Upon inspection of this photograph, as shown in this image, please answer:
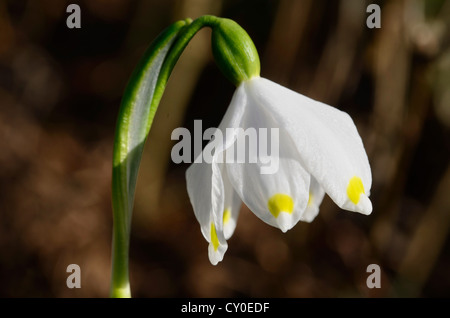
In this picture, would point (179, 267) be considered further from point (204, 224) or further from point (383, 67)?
point (204, 224)

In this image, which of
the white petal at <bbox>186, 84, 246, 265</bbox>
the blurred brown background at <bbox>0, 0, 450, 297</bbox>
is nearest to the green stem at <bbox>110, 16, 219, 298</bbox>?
the white petal at <bbox>186, 84, 246, 265</bbox>

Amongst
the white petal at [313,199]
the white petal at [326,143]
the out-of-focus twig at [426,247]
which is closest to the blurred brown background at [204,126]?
the out-of-focus twig at [426,247]

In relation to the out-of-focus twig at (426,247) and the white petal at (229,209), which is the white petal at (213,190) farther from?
the out-of-focus twig at (426,247)

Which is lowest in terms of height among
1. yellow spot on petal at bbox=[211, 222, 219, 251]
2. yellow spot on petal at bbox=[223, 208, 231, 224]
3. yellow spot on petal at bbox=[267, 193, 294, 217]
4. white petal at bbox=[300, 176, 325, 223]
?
yellow spot on petal at bbox=[211, 222, 219, 251]

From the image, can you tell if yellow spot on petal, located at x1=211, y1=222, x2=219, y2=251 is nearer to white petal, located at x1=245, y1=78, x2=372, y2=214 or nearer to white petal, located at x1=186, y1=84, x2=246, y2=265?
white petal, located at x1=186, y1=84, x2=246, y2=265

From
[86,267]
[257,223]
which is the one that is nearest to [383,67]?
[257,223]

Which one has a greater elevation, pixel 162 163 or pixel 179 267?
pixel 162 163

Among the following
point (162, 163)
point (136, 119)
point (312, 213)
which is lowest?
point (312, 213)

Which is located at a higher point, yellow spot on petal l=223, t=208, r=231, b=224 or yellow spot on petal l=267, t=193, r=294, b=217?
yellow spot on petal l=223, t=208, r=231, b=224
